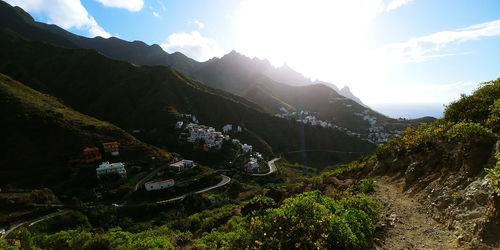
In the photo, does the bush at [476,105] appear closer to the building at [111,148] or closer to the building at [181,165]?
the building at [181,165]

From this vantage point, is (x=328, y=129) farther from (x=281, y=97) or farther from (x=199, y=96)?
(x=281, y=97)

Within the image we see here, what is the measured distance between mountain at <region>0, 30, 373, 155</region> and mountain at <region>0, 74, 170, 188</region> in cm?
1918

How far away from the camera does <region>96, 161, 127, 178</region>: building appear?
47.2 m

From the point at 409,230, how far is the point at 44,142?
69029mm

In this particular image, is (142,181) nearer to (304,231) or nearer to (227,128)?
(227,128)

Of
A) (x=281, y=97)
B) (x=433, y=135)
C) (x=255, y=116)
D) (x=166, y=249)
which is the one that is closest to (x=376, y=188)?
(x=433, y=135)

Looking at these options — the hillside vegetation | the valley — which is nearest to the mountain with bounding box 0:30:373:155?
the valley

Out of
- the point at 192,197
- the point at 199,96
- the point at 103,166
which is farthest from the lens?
the point at 199,96

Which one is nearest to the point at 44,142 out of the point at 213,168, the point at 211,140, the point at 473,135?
the point at 213,168

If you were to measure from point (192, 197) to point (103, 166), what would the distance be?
74.0ft

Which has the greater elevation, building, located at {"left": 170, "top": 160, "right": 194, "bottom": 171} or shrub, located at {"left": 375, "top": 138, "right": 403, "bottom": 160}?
shrub, located at {"left": 375, "top": 138, "right": 403, "bottom": 160}

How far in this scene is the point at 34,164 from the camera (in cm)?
4516

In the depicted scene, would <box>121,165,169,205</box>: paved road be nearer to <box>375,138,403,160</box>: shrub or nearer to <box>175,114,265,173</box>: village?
<box>175,114,265,173</box>: village

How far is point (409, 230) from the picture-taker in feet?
23.7
